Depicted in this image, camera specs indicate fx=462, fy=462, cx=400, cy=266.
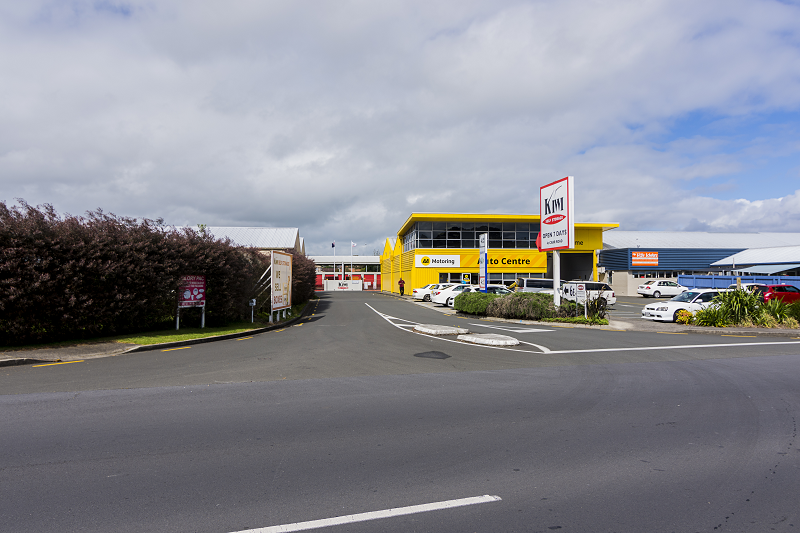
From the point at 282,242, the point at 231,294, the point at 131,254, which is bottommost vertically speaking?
the point at 231,294

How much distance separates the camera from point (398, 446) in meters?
4.75

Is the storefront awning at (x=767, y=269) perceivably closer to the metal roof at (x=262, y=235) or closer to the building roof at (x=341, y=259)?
the metal roof at (x=262, y=235)

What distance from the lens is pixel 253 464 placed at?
429 centimetres

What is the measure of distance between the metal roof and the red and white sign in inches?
1411

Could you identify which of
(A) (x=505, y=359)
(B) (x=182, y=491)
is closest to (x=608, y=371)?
(A) (x=505, y=359)

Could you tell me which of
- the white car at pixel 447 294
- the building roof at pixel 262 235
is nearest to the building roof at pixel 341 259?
the building roof at pixel 262 235

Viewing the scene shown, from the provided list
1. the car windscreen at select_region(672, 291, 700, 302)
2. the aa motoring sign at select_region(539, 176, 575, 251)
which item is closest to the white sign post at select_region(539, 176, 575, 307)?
the aa motoring sign at select_region(539, 176, 575, 251)

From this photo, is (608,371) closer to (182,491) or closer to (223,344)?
(182,491)

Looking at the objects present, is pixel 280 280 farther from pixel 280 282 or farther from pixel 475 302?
pixel 475 302

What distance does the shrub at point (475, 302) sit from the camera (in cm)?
2197

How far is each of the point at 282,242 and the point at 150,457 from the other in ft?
162

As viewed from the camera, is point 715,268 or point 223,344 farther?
point 715,268

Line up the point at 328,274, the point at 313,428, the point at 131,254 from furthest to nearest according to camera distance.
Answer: the point at 328,274 < the point at 131,254 < the point at 313,428

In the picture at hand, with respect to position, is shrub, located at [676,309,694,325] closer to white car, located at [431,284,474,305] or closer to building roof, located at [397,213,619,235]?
white car, located at [431,284,474,305]
